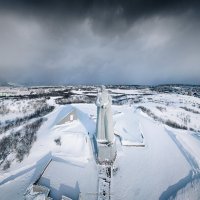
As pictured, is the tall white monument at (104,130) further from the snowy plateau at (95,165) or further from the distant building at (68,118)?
the distant building at (68,118)

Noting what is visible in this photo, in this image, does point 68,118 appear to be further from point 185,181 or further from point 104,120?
point 185,181

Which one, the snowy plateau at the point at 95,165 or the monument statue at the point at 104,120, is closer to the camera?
the snowy plateau at the point at 95,165

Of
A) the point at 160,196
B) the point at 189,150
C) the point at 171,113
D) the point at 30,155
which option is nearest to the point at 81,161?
the point at 30,155

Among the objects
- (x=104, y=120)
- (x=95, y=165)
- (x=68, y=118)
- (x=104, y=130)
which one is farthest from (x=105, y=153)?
(x=68, y=118)

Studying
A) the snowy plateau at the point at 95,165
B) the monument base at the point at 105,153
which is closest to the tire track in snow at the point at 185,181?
the snowy plateau at the point at 95,165

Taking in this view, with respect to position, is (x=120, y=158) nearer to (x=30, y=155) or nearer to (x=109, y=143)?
(x=109, y=143)

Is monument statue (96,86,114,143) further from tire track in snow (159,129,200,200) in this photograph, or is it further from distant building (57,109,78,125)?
distant building (57,109,78,125)

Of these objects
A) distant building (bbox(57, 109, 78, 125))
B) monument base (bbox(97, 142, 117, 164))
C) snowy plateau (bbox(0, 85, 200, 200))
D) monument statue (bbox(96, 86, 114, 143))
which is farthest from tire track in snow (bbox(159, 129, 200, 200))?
distant building (bbox(57, 109, 78, 125))
